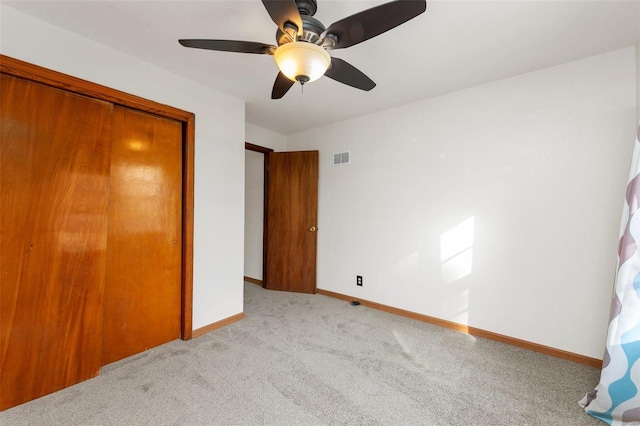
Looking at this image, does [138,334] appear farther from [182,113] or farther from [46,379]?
[182,113]

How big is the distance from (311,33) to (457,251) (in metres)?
2.42

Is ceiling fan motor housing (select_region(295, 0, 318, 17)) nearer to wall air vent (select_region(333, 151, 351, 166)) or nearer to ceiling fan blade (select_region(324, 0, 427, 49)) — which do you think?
ceiling fan blade (select_region(324, 0, 427, 49))

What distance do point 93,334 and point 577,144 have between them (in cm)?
410

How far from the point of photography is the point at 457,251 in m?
2.76

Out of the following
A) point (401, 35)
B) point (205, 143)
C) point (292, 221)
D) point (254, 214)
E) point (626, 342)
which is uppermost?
point (401, 35)

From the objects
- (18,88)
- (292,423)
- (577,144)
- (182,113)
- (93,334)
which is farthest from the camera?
(182,113)

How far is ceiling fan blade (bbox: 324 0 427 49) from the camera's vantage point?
112cm

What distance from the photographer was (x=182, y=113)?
247cm

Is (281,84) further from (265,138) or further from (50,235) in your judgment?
(265,138)

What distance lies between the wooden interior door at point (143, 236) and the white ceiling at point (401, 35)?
0.62 m

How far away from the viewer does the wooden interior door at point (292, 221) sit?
12.9 ft

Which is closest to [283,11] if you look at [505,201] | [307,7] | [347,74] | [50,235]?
[307,7]

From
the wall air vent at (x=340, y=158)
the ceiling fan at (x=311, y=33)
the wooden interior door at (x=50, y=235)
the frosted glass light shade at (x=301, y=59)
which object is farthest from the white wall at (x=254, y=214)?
the frosted glass light shade at (x=301, y=59)

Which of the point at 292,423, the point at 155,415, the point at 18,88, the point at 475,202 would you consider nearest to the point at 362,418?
the point at 292,423
